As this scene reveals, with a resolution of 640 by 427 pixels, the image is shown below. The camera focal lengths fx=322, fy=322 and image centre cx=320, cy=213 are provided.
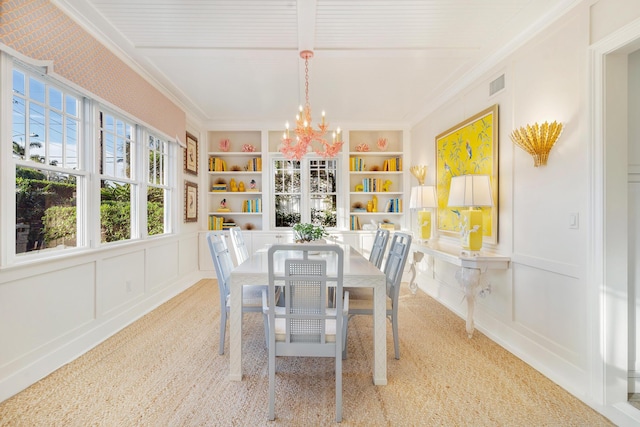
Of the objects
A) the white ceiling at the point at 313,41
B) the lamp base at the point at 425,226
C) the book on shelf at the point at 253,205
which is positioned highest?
the white ceiling at the point at 313,41

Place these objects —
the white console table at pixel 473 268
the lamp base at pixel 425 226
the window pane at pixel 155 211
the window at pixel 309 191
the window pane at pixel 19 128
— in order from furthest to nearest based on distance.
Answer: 1. the window at pixel 309 191
2. the lamp base at pixel 425 226
3. the window pane at pixel 155 211
4. the white console table at pixel 473 268
5. the window pane at pixel 19 128

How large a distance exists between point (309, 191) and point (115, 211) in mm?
3088

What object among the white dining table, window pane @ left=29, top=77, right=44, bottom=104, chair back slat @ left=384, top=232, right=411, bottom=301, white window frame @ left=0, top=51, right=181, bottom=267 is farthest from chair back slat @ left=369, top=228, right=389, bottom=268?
window pane @ left=29, top=77, right=44, bottom=104

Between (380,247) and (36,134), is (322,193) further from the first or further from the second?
(36,134)

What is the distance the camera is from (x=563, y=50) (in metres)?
2.32

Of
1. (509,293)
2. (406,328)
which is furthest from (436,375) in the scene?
(509,293)

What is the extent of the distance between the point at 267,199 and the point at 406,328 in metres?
3.28

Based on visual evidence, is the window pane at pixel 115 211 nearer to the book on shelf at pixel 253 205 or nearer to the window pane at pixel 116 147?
the window pane at pixel 116 147

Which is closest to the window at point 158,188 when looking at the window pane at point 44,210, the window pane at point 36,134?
the window pane at point 44,210

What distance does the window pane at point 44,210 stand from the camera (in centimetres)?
221

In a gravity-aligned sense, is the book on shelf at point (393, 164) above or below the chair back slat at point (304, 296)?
above

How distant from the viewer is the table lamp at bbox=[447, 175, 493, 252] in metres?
2.97

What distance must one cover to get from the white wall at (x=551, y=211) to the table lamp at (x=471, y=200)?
0.64 ft

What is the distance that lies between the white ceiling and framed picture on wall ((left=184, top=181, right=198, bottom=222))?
133 centimetres
